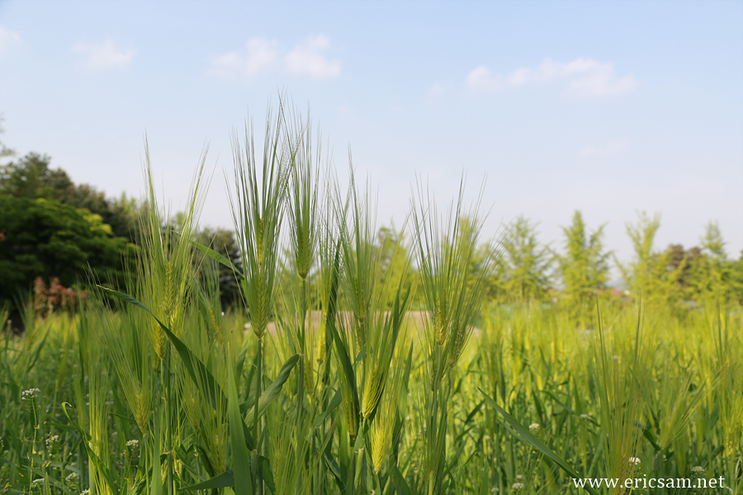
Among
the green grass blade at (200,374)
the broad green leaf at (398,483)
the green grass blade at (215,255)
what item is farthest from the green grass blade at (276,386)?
the broad green leaf at (398,483)

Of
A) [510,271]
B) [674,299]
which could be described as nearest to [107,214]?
[510,271]

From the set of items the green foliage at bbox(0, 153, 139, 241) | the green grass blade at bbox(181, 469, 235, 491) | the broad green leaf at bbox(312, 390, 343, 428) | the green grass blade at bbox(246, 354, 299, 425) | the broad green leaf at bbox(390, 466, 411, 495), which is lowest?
the broad green leaf at bbox(390, 466, 411, 495)

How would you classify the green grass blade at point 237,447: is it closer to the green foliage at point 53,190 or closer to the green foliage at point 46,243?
the green foliage at point 46,243

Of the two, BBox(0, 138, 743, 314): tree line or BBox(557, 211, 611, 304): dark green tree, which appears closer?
BBox(0, 138, 743, 314): tree line

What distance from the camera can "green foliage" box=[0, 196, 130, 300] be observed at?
14102mm

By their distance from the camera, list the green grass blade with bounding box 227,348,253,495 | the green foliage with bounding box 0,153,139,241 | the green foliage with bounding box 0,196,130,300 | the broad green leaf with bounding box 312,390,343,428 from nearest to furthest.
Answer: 1. the green grass blade with bounding box 227,348,253,495
2. the broad green leaf with bounding box 312,390,343,428
3. the green foliage with bounding box 0,196,130,300
4. the green foliage with bounding box 0,153,139,241

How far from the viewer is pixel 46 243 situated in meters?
14.9

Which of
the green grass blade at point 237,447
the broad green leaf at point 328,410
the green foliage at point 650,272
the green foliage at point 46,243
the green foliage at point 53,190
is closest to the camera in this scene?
the green grass blade at point 237,447

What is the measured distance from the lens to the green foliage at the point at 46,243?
14.1m

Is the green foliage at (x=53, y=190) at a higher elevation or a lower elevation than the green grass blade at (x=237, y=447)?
higher

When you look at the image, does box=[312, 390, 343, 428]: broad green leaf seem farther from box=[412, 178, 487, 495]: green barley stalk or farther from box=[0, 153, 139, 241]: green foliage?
box=[0, 153, 139, 241]: green foliage

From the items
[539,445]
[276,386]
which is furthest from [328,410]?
[539,445]

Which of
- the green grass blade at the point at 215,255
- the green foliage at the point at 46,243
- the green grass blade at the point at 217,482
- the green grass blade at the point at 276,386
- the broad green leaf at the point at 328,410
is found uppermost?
the green foliage at the point at 46,243

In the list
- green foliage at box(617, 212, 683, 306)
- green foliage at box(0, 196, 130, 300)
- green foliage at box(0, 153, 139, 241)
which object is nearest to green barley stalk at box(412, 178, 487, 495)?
green foliage at box(617, 212, 683, 306)
